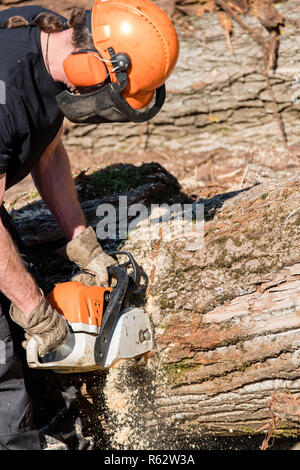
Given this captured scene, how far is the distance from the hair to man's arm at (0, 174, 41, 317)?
29.2 inches

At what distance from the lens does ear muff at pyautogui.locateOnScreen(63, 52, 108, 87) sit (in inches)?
92.4

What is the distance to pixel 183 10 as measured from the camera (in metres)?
5.80

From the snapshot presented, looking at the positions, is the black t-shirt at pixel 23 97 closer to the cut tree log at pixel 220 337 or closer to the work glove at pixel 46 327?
the work glove at pixel 46 327

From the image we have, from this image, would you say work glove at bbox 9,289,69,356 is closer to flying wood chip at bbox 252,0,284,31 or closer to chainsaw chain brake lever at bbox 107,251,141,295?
chainsaw chain brake lever at bbox 107,251,141,295

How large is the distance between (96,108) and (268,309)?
131 cm

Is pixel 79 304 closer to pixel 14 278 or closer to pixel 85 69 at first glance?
pixel 14 278

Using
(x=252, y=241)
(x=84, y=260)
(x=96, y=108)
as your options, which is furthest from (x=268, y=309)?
(x=96, y=108)

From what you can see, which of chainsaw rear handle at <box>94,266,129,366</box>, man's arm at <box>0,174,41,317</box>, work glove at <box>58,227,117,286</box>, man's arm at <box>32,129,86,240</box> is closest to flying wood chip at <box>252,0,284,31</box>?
man's arm at <box>32,129,86,240</box>

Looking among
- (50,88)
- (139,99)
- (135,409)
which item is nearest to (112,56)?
(139,99)

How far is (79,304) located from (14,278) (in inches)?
14.6

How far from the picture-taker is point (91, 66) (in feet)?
7.72

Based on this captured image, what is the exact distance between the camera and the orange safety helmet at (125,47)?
235 cm
